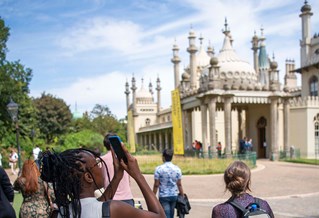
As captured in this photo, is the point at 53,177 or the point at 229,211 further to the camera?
the point at 229,211

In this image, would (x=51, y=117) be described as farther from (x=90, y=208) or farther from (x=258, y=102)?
(x=90, y=208)

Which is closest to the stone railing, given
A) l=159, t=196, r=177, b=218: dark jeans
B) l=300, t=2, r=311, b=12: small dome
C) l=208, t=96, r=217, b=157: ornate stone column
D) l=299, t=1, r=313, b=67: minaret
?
l=208, t=96, r=217, b=157: ornate stone column

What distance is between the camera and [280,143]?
30562 mm

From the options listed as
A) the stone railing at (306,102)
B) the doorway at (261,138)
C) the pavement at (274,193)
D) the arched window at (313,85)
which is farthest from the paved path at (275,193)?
the arched window at (313,85)

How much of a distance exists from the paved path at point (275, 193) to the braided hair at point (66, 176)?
707cm

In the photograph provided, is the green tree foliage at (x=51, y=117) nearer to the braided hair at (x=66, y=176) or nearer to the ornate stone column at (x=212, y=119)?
the ornate stone column at (x=212, y=119)

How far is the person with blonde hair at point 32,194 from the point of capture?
4656 mm

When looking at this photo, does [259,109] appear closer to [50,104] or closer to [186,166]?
[186,166]

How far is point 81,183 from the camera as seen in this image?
8.02ft

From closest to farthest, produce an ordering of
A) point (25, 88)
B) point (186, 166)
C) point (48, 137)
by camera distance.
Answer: point (186, 166), point (25, 88), point (48, 137)

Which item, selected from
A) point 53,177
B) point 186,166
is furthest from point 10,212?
point 186,166

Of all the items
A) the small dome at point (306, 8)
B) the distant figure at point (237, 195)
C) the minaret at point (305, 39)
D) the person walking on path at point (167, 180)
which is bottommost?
the person walking on path at point (167, 180)

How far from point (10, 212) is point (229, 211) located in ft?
8.12

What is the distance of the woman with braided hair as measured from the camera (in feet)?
7.77
